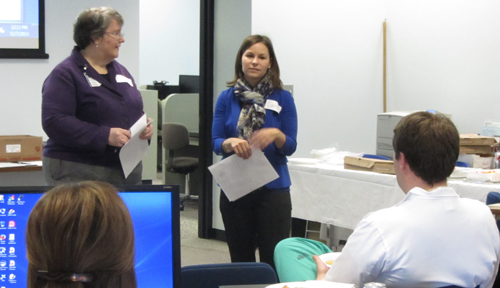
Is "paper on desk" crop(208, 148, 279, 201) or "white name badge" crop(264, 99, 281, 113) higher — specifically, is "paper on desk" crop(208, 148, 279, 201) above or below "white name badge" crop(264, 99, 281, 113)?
below

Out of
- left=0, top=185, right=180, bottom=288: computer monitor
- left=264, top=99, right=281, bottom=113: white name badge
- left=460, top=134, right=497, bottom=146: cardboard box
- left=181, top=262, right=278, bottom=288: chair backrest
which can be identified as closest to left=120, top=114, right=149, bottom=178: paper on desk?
left=264, top=99, right=281, bottom=113: white name badge

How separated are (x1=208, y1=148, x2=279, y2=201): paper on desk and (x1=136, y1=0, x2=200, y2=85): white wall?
6744 millimetres

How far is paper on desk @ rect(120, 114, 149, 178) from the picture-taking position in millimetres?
2283

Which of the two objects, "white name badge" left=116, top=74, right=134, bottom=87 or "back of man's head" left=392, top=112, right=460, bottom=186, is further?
"white name badge" left=116, top=74, right=134, bottom=87

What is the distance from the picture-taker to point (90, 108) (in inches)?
90.1

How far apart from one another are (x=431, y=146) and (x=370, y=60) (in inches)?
152

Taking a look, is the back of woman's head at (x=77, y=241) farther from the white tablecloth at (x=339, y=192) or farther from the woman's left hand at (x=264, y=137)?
the white tablecloth at (x=339, y=192)

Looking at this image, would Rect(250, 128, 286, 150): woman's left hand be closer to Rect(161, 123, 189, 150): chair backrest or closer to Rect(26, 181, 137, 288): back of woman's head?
Rect(26, 181, 137, 288): back of woman's head

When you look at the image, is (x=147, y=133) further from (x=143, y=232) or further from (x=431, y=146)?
(x=431, y=146)

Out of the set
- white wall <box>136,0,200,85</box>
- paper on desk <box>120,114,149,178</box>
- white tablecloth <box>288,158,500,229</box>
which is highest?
white wall <box>136,0,200,85</box>

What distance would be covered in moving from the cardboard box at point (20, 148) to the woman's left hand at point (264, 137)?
2.20 meters

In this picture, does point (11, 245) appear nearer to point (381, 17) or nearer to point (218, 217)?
point (218, 217)

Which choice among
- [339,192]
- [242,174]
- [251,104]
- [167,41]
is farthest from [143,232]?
[167,41]

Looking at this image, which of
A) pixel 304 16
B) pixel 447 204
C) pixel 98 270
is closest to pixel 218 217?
pixel 304 16
